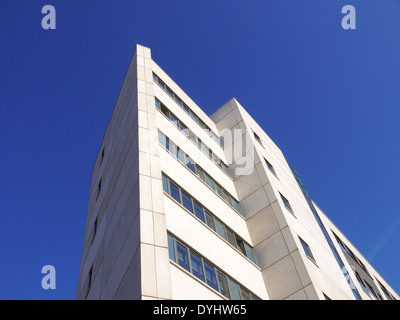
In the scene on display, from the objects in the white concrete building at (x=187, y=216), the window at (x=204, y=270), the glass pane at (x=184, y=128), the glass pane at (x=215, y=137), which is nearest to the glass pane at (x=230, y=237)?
the white concrete building at (x=187, y=216)

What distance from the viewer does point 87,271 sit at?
68.7 feet

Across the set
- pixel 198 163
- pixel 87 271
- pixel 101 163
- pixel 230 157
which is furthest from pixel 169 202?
pixel 101 163

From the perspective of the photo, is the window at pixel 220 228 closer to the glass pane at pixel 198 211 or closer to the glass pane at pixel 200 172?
the glass pane at pixel 198 211

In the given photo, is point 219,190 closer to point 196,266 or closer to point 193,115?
point 196,266

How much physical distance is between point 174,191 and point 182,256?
13.0 ft

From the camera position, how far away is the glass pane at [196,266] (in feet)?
48.4

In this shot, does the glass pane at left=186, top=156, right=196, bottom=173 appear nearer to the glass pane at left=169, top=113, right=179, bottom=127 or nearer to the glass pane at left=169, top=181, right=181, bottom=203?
the glass pane at left=169, top=181, right=181, bottom=203

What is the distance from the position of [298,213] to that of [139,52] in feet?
53.3

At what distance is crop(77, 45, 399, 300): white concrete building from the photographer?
46.4ft

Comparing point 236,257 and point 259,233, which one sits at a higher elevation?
point 259,233

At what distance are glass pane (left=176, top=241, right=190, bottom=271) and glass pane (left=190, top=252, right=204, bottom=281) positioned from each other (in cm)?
35
